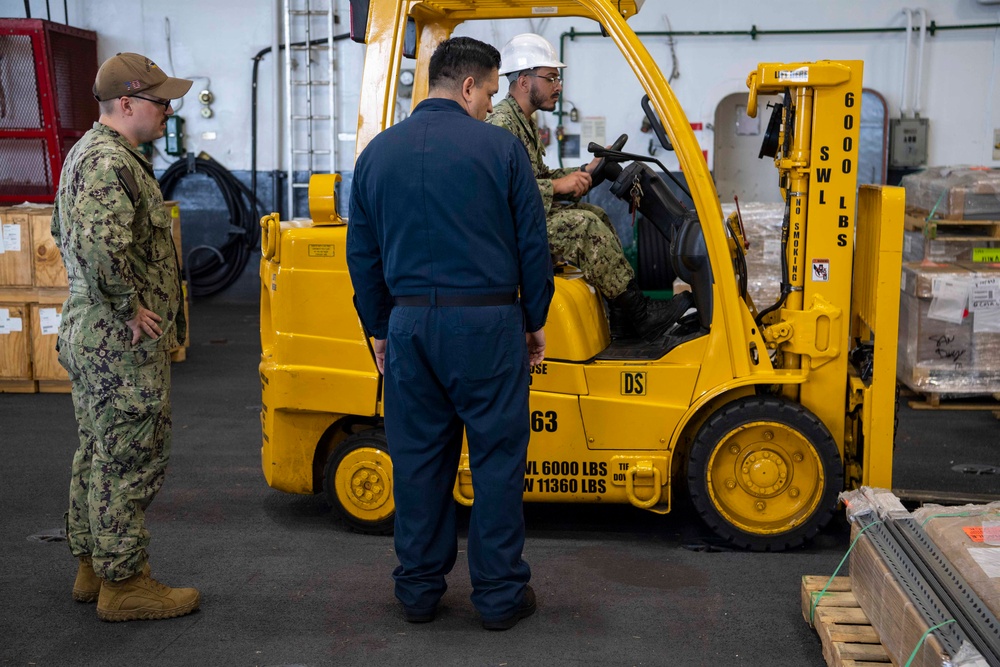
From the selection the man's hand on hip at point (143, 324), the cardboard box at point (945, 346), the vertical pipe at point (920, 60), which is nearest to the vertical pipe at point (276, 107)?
the vertical pipe at point (920, 60)

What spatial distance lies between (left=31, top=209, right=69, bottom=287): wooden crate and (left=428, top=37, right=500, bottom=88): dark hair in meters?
5.46

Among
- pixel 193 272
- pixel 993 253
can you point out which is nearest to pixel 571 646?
pixel 993 253

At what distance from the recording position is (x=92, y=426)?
3.70 m

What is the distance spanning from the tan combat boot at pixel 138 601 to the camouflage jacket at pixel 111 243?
0.89 m

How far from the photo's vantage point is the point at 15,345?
318 inches

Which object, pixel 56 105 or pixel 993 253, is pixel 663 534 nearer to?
pixel 993 253

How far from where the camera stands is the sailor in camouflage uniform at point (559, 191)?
4531mm

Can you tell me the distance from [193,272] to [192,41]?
272cm

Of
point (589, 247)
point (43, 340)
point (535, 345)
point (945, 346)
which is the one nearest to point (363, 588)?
point (535, 345)

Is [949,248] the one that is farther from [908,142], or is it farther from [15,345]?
[15,345]

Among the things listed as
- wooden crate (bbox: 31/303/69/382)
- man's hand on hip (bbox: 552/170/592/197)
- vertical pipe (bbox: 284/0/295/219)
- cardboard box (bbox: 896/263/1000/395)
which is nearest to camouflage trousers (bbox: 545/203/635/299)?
man's hand on hip (bbox: 552/170/592/197)

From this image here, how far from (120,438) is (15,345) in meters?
5.07

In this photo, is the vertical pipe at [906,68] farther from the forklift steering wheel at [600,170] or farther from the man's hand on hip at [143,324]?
the man's hand on hip at [143,324]

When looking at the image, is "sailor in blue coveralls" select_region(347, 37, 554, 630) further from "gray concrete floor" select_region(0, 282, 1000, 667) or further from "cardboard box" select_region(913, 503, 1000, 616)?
"cardboard box" select_region(913, 503, 1000, 616)
